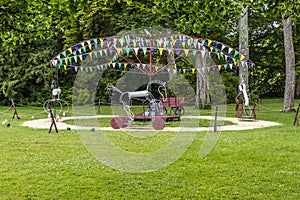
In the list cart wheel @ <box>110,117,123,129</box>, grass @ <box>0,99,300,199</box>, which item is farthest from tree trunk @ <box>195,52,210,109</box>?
grass @ <box>0,99,300,199</box>

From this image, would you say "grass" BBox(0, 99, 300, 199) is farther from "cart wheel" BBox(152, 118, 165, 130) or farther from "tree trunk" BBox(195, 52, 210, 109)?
"tree trunk" BBox(195, 52, 210, 109)

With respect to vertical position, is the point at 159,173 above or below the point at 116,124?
below

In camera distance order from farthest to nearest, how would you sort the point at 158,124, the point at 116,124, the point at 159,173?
the point at 116,124, the point at 158,124, the point at 159,173

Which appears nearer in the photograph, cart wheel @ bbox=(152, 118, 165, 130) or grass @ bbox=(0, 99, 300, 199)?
grass @ bbox=(0, 99, 300, 199)

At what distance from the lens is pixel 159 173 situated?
6.70 m

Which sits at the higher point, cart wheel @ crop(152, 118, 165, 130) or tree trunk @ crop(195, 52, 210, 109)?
tree trunk @ crop(195, 52, 210, 109)

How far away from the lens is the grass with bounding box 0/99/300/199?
559cm

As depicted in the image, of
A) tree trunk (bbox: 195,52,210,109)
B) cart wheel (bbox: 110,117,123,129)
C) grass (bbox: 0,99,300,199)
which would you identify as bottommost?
grass (bbox: 0,99,300,199)

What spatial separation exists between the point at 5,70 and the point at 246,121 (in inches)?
651

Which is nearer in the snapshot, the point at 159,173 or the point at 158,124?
the point at 159,173

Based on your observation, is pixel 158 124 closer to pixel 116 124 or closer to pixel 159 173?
pixel 116 124

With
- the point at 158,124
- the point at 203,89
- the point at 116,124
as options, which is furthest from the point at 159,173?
the point at 203,89

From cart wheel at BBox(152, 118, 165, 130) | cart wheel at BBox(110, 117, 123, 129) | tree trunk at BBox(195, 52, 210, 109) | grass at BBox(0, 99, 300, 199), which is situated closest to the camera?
grass at BBox(0, 99, 300, 199)

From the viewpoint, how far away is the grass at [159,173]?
559 cm
